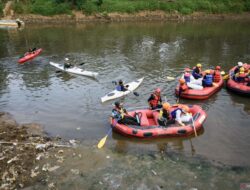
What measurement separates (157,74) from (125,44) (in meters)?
10.7

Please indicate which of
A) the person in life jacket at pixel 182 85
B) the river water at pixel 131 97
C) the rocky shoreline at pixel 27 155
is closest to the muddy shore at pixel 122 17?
the river water at pixel 131 97

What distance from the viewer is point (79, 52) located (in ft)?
92.6

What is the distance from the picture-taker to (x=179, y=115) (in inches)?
516

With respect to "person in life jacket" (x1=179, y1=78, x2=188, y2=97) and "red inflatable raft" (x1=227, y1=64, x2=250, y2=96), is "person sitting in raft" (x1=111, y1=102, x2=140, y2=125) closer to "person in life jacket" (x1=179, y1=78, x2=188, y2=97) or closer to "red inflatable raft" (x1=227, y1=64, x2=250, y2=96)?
"person in life jacket" (x1=179, y1=78, x2=188, y2=97)

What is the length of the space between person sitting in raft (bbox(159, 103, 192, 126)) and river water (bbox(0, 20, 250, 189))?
2.77 feet

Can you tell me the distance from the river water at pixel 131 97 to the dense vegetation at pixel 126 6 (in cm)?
979

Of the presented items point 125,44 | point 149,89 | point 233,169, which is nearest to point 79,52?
point 125,44

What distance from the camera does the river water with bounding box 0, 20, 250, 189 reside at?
424 inches

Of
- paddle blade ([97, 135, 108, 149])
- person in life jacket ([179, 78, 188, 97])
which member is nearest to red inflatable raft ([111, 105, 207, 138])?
paddle blade ([97, 135, 108, 149])

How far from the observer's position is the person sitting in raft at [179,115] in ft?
42.7

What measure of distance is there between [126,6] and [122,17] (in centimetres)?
194

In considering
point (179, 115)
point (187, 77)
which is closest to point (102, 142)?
point (179, 115)

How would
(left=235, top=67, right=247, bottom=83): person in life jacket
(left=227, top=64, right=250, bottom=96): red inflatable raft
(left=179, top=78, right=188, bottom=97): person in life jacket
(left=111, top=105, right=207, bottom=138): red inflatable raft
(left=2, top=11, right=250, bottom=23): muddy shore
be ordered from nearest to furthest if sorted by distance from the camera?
(left=111, top=105, right=207, bottom=138): red inflatable raft → (left=179, top=78, right=188, bottom=97): person in life jacket → (left=227, top=64, right=250, bottom=96): red inflatable raft → (left=235, top=67, right=247, bottom=83): person in life jacket → (left=2, top=11, right=250, bottom=23): muddy shore

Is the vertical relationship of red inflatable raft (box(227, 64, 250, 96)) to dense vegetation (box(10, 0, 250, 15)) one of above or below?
below
